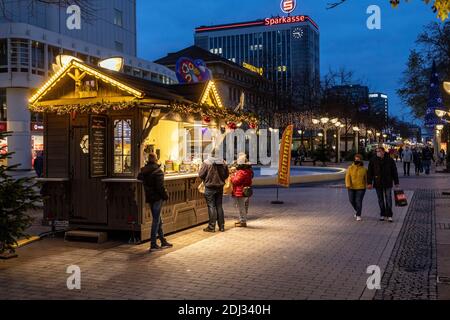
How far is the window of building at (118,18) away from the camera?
51.2m

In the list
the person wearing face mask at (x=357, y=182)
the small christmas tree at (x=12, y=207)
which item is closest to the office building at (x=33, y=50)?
the person wearing face mask at (x=357, y=182)

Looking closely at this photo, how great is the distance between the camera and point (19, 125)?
120ft

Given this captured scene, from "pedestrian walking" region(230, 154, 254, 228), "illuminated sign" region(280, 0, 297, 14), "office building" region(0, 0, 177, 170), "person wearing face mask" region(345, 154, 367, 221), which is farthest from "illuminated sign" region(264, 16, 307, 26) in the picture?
"pedestrian walking" region(230, 154, 254, 228)

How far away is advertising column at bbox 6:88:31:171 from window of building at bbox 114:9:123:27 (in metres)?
16.7

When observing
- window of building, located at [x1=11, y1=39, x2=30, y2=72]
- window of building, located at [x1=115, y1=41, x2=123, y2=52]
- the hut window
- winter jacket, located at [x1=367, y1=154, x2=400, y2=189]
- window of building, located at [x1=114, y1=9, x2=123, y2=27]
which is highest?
window of building, located at [x1=114, y1=9, x2=123, y2=27]

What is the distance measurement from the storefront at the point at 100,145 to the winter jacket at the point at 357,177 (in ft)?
14.6

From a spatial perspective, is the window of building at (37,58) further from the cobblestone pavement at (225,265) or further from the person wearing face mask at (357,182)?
the person wearing face mask at (357,182)

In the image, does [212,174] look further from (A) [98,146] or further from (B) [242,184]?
(A) [98,146]

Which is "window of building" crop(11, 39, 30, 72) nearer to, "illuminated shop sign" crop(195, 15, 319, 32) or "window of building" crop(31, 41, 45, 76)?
"window of building" crop(31, 41, 45, 76)

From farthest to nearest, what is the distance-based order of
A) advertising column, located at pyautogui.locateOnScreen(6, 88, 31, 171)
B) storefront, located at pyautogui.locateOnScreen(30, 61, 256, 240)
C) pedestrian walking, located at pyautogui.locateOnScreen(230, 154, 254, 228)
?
1. advertising column, located at pyautogui.locateOnScreen(6, 88, 31, 171)
2. pedestrian walking, located at pyautogui.locateOnScreen(230, 154, 254, 228)
3. storefront, located at pyautogui.locateOnScreen(30, 61, 256, 240)

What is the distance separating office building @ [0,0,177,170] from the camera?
3688 cm

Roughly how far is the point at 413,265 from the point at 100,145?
6.27m

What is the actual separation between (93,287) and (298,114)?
41791 mm
